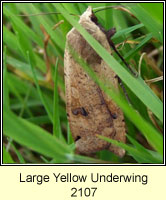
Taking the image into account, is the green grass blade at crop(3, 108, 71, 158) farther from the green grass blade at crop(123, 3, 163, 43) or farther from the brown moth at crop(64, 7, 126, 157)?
the green grass blade at crop(123, 3, 163, 43)

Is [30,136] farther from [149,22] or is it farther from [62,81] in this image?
[62,81]

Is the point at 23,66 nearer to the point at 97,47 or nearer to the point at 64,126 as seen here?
the point at 64,126

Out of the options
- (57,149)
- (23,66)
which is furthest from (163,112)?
(23,66)

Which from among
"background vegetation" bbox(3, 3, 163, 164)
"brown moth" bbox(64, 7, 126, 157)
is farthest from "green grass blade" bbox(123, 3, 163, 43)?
"brown moth" bbox(64, 7, 126, 157)

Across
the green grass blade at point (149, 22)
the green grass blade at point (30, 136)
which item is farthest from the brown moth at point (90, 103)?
the green grass blade at point (30, 136)

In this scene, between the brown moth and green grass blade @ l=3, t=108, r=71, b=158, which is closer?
green grass blade @ l=3, t=108, r=71, b=158

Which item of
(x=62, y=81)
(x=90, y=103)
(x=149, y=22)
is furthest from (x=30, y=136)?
(x=62, y=81)

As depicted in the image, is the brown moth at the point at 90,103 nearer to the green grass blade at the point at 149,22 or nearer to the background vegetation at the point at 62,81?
the background vegetation at the point at 62,81
